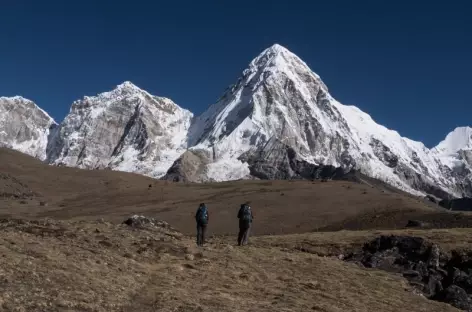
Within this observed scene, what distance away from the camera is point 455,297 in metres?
21.3

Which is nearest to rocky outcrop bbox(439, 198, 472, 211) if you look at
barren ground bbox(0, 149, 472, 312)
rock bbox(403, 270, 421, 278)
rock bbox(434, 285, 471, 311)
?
barren ground bbox(0, 149, 472, 312)

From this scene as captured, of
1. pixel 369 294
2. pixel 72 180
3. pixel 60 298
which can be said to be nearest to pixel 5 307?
pixel 60 298

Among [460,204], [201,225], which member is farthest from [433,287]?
[460,204]

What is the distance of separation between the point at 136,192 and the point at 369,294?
6541 cm

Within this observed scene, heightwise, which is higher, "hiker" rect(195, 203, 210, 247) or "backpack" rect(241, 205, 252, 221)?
"backpack" rect(241, 205, 252, 221)

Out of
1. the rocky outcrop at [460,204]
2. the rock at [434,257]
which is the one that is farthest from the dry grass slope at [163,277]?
the rocky outcrop at [460,204]

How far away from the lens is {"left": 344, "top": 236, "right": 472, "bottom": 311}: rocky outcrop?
21950 millimetres

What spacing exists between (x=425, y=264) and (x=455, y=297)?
400 cm

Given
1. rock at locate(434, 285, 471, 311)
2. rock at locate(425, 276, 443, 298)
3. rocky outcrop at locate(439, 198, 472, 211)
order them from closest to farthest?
rock at locate(434, 285, 471, 311)
rock at locate(425, 276, 443, 298)
rocky outcrop at locate(439, 198, 472, 211)

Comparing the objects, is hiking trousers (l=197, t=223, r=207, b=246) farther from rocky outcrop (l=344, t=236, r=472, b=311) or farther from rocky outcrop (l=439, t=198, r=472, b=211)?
rocky outcrop (l=439, t=198, r=472, b=211)

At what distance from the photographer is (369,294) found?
2036cm

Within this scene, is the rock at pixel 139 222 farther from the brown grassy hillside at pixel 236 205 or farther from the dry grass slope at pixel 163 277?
the brown grassy hillside at pixel 236 205

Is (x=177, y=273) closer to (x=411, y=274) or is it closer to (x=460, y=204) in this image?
(x=411, y=274)

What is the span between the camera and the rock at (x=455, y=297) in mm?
20938
